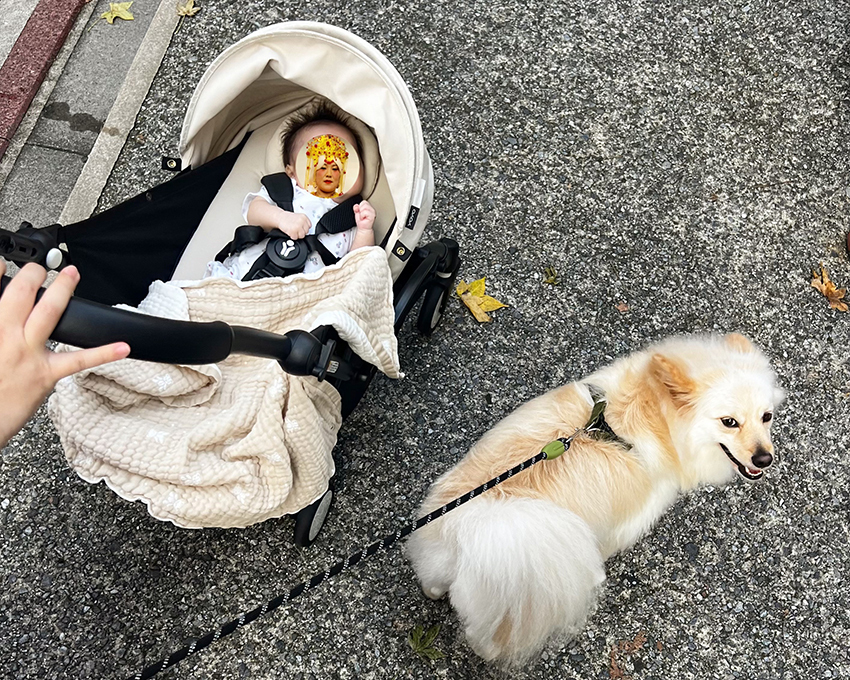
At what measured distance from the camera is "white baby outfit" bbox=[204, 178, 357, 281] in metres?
2.25

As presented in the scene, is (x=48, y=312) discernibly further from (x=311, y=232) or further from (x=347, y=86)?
(x=311, y=232)

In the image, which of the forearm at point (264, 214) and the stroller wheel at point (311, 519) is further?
the forearm at point (264, 214)

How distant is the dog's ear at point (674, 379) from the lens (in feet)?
5.56

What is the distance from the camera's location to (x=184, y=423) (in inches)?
69.1

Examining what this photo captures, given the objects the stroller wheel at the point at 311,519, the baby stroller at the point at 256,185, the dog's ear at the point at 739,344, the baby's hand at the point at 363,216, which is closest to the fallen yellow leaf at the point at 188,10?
the baby stroller at the point at 256,185

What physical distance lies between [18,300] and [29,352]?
0.08 meters

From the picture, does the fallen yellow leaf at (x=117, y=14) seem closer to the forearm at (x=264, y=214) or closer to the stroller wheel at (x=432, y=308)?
the forearm at (x=264, y=214)

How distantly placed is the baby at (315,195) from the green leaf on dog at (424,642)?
127cm

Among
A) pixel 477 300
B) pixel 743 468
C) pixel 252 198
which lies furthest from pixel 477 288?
pixel 743 468

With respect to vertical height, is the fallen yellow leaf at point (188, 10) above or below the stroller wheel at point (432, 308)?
above

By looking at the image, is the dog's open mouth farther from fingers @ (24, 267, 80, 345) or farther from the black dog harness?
fingers @ (24, 267, 80, 345)

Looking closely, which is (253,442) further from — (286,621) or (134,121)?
(134,121)

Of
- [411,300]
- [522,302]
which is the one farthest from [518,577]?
[522,302]

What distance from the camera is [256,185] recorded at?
2.42m
